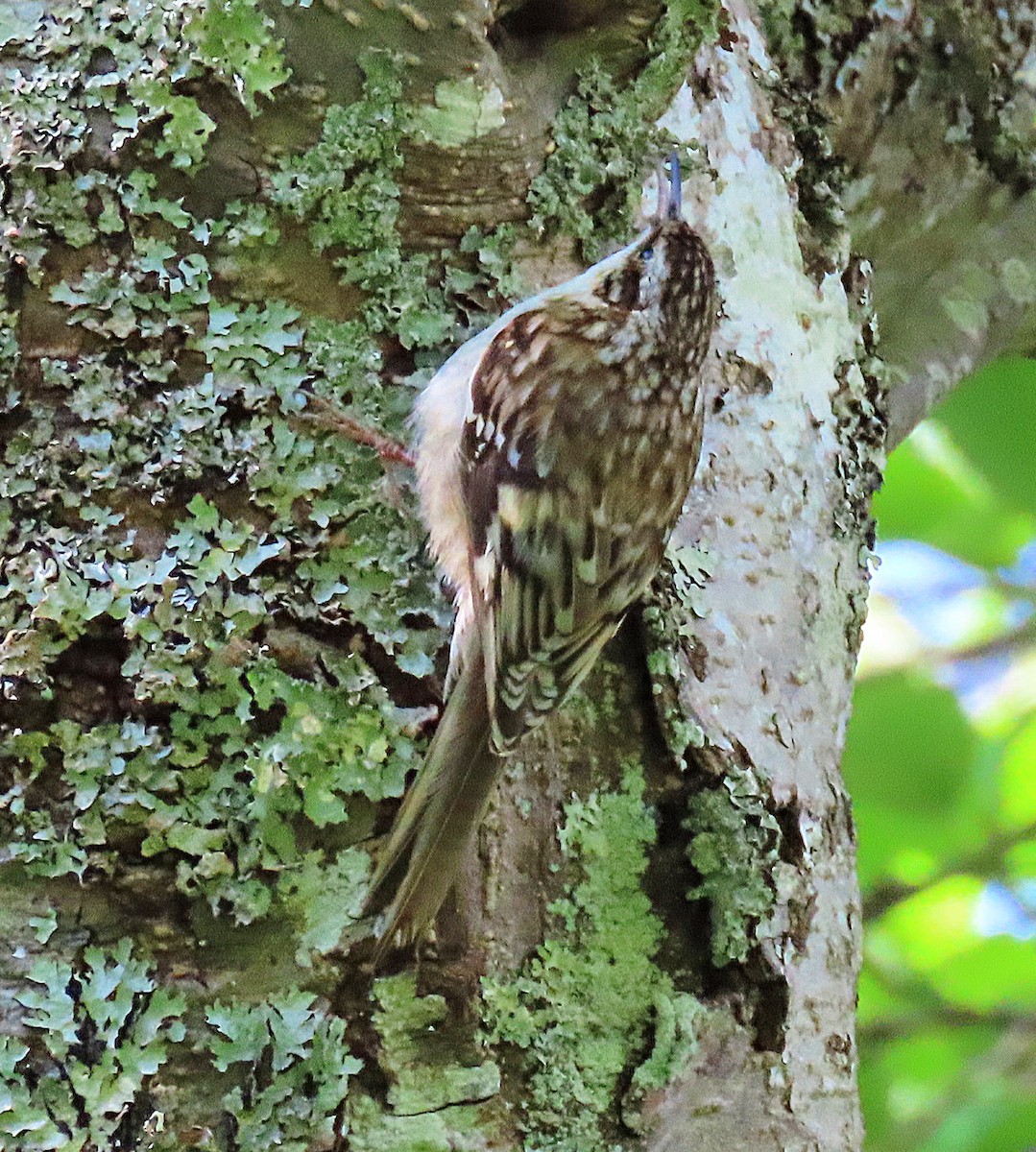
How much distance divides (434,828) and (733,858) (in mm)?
292

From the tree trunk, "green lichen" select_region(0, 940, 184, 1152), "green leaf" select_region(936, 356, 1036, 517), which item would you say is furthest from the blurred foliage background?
"green lichen" select_region(0, 940, 184, 1152)

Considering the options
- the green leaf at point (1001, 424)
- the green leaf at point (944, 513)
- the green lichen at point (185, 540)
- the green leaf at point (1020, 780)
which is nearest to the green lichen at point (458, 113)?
the green lichen at point (185, 540)

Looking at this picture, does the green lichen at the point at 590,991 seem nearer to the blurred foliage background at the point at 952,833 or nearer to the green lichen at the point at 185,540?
the green lichen at the point at 185,540

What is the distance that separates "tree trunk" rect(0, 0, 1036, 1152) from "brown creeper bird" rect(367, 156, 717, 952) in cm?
3

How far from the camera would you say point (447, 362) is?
4.15 feet

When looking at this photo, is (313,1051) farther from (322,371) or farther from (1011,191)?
(1011,191)

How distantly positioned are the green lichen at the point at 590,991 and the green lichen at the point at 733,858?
5 cm

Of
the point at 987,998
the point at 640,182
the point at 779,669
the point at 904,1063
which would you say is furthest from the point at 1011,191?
the point at 904,1063

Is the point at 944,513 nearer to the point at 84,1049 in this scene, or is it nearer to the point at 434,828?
the point at 434,828

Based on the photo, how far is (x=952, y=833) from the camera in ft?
6.91

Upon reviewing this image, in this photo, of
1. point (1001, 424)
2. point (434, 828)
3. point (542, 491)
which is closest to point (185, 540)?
point (434, 828)

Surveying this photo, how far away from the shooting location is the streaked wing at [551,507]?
4.22 feet

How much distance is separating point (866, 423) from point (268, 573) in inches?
28.2

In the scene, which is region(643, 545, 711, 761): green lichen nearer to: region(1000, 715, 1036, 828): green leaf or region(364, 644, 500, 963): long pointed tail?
region(364, 644, 500, 963): long pointed tail
